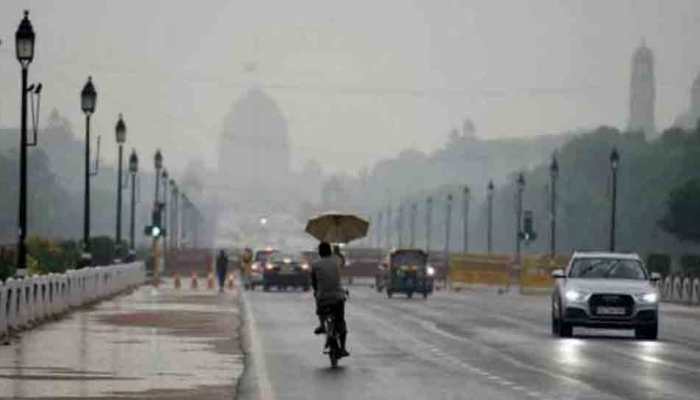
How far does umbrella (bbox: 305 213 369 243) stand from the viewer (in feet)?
195

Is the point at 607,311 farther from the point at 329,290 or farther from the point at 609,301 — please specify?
the point at 329,290

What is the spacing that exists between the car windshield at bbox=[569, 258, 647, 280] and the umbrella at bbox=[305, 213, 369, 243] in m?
10.7

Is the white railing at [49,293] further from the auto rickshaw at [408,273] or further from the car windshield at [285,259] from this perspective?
the car windshield at [285,259]

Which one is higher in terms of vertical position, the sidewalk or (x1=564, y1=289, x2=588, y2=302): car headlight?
(x1=564, y1=289, x2=588, y2=302): car headlight

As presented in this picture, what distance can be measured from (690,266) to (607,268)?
5028 centimetres

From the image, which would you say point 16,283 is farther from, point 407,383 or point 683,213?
point 683,213

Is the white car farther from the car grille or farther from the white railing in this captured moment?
the white railing

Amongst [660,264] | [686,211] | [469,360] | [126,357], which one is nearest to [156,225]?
[660,264]

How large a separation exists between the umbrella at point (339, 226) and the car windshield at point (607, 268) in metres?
10.7

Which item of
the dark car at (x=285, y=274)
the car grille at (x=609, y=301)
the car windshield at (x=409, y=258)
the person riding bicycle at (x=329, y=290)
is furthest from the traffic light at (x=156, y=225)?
the person riding bicycle at (x=329, y=290)

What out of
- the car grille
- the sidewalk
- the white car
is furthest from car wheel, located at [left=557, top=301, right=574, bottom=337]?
the sidewalk

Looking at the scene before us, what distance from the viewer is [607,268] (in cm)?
4931

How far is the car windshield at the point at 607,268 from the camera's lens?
4900 centimetres

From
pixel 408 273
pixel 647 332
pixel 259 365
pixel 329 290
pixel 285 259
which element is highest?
pixel 285 259
